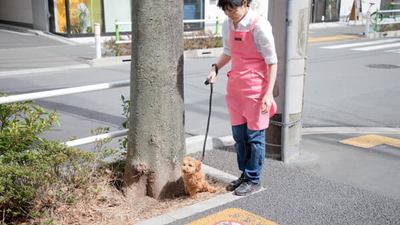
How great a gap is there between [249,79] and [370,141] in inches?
121

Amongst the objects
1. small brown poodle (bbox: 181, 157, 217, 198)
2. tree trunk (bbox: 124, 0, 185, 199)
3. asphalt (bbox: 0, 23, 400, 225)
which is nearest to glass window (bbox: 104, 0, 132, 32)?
asphalt (bbox: 0, 23, 400, 225)

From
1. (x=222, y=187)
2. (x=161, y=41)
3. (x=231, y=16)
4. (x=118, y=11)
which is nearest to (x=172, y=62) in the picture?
(x=161, y=41)

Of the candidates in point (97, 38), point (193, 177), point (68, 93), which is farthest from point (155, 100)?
point (97, 38)

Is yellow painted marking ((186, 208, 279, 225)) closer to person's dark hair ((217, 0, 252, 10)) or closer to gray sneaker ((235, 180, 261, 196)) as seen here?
gray sneaker ((235, 180, 261, 196))

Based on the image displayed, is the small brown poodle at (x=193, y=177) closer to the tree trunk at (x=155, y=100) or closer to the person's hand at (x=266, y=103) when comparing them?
the tree trunk at (x=155, y=100)

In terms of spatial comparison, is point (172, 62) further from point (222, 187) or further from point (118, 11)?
point (118, 11)

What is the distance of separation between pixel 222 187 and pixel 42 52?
1264cm

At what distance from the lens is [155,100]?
392 centimetres

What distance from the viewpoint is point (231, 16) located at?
3.73 meters

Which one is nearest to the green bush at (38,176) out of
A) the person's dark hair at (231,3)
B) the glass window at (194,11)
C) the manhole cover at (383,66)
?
the person's dark hair at (231,3)

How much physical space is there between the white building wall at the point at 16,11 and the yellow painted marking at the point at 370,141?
18235mm

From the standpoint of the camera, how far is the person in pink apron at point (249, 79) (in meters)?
3.71

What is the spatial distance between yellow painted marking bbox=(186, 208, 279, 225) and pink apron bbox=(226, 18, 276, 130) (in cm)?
75

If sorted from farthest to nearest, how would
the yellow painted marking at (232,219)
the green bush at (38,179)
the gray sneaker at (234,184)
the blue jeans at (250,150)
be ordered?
the gray sneaker at (234,184) → the blue jeans at (250,150) → the yellow painted marking at (232,219) → the green bush at (38,179)
